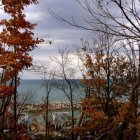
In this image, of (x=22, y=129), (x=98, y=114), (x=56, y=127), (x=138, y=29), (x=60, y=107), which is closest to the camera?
(x=138, y=29)

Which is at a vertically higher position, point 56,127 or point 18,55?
point 18,55

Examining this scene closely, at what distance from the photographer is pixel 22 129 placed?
2558 centimetres

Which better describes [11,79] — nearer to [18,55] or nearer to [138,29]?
[18,55]

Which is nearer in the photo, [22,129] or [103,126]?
[22,129]

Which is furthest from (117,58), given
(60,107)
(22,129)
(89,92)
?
(60,107)

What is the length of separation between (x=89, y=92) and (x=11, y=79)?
41.2ft

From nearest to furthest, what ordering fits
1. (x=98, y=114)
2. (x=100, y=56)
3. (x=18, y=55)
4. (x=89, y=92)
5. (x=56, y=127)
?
(x=18, y=55) < (x=98, y=114) < (x=100, y=56) < (x=89, y=92) < (x=56, y=127)

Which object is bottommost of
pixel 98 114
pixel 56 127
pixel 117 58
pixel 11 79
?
pixel 56 127

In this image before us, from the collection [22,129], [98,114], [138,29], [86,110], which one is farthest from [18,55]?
[138,29]

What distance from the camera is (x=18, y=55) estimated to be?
20266mm

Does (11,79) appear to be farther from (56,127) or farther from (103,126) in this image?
(56,127)

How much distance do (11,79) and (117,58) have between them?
38.4ft

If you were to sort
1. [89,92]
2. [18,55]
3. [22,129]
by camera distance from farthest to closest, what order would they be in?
[89,92], [22,129], [18,55]

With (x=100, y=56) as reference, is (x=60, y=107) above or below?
below
